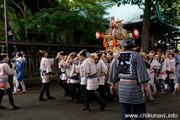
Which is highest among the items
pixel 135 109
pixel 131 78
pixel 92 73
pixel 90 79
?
pixel 131 78

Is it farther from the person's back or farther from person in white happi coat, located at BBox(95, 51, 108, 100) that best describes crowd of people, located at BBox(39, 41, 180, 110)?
the person's back

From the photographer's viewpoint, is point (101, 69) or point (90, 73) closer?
point (90, 73)

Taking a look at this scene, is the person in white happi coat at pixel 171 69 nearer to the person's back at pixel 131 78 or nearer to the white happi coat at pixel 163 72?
the white happi coat at pixel 163 72

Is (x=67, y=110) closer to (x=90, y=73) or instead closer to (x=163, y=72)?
(x=90, y=73)

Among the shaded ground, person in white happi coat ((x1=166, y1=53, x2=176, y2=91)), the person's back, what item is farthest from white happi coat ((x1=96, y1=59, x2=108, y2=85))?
person in white happi coat ((x1=166, y1=53, x2=176, y2=91))

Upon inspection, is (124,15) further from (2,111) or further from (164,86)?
(2,111)

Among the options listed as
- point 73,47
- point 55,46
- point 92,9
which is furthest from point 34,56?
point 92,9

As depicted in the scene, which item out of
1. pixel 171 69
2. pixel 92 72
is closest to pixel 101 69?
pixel 92 72

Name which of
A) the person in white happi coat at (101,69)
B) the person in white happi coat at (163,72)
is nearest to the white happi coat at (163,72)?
the person in white happi coat at (163,72)

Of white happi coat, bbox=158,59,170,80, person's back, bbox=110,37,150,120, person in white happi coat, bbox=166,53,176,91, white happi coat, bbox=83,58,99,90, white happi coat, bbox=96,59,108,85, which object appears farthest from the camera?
person in white happi coat, bbox=166,53,176,91

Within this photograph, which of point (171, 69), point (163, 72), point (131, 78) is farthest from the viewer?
point (171, 69)

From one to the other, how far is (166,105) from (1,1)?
11.4m

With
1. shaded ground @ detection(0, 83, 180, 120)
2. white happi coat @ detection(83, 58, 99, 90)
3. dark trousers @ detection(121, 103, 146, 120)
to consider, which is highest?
white happi coat @ detection(83, 58, 99, 90)

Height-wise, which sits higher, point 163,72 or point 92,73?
point 92,73
